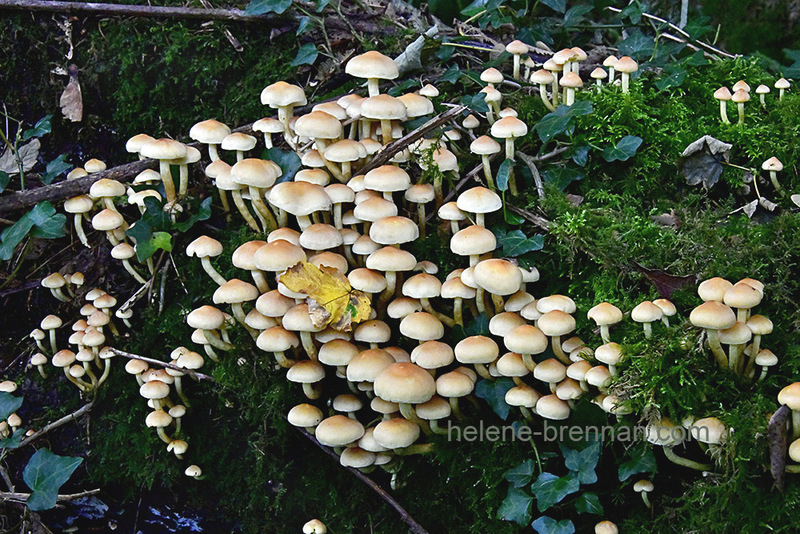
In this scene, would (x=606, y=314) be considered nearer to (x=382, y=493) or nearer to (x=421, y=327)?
(x=421, y=327)

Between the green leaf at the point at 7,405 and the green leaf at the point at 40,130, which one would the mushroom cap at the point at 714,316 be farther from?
the green leaf at the point at 40,130

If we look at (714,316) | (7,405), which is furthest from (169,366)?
(714,316)

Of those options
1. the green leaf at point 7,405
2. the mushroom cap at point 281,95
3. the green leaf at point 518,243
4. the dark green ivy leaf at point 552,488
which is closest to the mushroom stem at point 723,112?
the green leaf at point 518,243

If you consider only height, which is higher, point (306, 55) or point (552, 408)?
point (306, 55)

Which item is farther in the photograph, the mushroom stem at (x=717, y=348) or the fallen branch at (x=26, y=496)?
the fallen branch at (x=26, y=496)

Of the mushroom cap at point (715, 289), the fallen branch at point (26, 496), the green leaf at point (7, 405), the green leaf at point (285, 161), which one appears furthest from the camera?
the fallen branch at point (26, 496)

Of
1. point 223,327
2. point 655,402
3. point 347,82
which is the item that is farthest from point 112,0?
point 655,402

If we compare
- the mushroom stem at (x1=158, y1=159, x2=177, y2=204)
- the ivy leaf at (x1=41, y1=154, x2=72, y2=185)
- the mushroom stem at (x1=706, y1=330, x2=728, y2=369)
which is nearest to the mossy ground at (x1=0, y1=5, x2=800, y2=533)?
the mushroom stem at (x1=706, y1=330, x2=728, y2=369)
